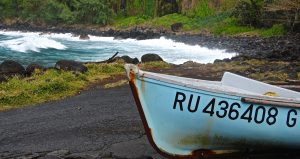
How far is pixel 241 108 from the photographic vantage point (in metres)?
6.68

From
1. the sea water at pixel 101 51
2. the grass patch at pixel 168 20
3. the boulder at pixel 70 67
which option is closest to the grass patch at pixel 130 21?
the grass patch at pixel 168 20

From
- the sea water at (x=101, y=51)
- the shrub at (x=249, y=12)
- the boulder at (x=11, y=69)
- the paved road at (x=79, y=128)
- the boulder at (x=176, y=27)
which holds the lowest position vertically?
the sea water at (x=101, y=51)

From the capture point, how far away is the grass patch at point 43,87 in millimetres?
13094

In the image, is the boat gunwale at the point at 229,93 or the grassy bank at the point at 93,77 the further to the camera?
the grassy bank at the point at 93,77

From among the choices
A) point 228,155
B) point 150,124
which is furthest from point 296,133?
point 150,124

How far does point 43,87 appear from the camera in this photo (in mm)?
14086

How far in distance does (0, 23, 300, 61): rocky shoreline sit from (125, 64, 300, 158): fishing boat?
15.6 metres

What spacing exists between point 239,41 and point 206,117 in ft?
94.5

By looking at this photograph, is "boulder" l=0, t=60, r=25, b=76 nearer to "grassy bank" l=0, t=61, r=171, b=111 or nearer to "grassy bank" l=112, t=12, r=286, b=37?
"grassy bank" l=0, t=61, r=171, b=111

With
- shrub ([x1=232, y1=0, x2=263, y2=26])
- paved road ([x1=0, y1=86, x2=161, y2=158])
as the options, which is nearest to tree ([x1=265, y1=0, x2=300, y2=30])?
→ shrub ([x1=232, y1=0, x2=263, y2=26])

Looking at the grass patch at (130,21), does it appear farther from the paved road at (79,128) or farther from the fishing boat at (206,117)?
the fishing boat at (206,117)

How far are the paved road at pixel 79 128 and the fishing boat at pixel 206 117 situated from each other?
0.93 m

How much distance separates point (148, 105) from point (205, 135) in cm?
104

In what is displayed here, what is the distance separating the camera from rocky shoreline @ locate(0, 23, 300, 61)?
2333 centimetres
